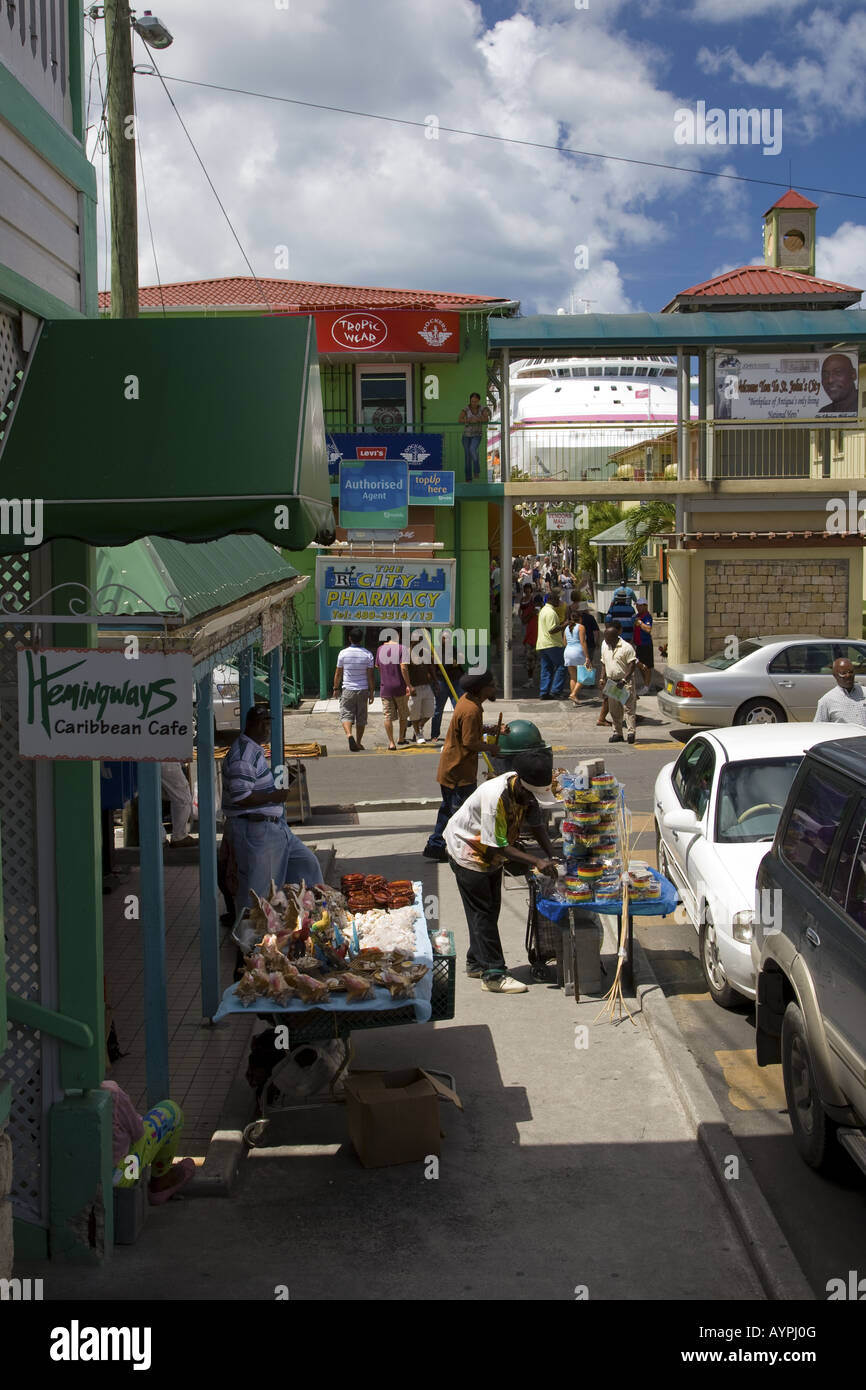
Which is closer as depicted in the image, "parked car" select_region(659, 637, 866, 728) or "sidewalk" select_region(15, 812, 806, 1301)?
"sidewalk" select_region(15, 812, 806, 1301)

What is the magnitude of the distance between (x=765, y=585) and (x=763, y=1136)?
733 inches

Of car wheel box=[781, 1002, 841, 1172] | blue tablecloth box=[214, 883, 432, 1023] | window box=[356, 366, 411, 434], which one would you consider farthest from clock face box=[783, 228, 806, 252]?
blue tablecloth box=[214, 883, 432, 1023]

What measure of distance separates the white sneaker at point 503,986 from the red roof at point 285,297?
1786cm

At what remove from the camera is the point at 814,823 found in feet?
20.5

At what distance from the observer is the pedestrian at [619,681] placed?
17.7 metres

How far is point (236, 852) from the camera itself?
861cm

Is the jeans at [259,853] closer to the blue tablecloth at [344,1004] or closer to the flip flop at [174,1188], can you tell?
the blue tablecloth at [344,1004]

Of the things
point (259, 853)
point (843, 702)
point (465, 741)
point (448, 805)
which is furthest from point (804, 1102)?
point (843, 702)

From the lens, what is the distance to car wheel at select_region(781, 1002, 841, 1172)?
581cm

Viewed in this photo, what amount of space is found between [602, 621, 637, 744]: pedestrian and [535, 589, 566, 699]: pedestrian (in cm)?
374

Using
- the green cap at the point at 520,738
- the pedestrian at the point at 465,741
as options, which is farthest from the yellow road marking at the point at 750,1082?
the green cap at the point at 520,738

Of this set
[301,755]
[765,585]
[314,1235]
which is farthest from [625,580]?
[314,1235]

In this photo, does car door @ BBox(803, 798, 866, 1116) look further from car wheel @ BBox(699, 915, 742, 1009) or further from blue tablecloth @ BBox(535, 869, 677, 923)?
blue tablecloth @ BBox(535, 869, 677, 923)
